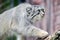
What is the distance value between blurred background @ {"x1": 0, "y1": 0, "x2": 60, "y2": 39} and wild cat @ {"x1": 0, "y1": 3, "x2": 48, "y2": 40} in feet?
0.16

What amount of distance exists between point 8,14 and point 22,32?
0.15 m

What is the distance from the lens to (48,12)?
1896 mm

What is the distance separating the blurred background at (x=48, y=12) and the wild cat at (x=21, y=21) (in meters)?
0.05

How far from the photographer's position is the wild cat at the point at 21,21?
60.6 inches

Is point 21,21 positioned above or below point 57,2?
below

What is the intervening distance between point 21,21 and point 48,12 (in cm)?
37

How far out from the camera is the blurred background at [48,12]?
64.4 inches

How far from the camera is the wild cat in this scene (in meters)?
1.54

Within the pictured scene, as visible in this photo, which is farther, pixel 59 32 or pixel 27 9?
pixel 27 9

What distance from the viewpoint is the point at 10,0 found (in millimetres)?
1567

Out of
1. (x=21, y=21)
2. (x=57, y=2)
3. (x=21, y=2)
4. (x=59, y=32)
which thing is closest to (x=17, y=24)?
(x=21, y=21)

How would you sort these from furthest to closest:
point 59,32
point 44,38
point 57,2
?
point 57,2 < point 44,38 < point 59,32

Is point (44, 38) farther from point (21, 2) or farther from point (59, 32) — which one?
point (21, 2)

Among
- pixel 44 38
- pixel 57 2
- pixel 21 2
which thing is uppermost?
pixel 57 2
